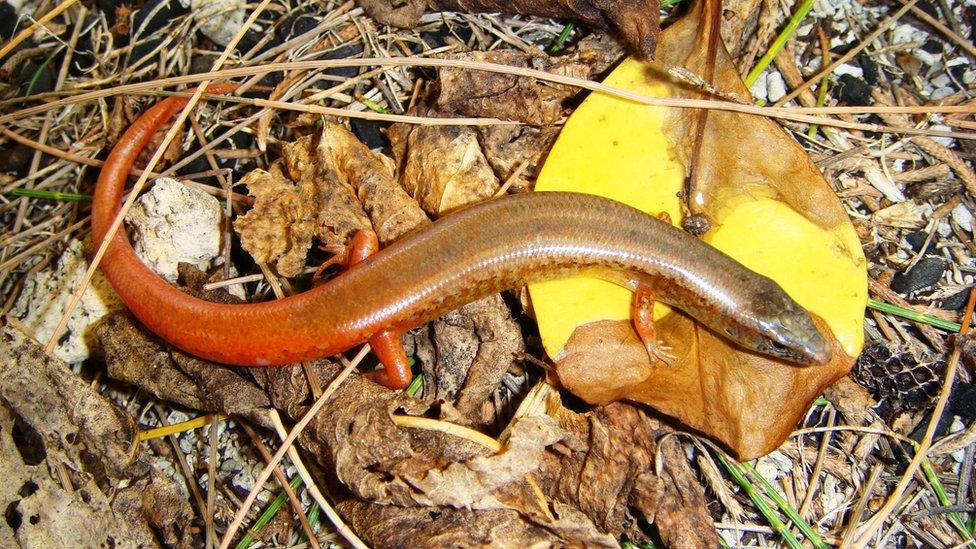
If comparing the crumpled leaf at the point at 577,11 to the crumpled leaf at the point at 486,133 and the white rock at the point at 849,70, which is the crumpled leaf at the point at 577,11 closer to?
the crumpled leaf at the point at 486,133

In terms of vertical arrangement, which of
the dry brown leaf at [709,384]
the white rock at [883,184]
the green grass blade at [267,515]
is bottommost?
the green grass blade at [267,515]

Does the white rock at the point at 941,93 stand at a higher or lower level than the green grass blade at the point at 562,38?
lower

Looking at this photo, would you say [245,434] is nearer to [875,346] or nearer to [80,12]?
[80,12]

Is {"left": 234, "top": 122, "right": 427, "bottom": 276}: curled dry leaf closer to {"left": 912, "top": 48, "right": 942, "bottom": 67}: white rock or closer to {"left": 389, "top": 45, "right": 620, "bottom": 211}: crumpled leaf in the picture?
{"left": 389, "top": 45, "right": 620, "bottom": 211}: crumpled leaf

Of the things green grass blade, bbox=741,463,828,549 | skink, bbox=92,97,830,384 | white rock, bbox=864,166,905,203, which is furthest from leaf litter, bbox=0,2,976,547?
skink, bbox=92,97,830,384

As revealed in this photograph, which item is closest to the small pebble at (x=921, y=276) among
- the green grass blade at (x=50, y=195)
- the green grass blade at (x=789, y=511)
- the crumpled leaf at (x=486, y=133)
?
the green grass blade at (x=789, y=511)

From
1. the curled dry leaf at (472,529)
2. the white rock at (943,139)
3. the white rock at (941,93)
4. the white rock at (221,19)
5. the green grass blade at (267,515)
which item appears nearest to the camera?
the curled dry leaf at (472,529)

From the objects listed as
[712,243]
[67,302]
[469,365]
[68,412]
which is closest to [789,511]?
[712,243]
